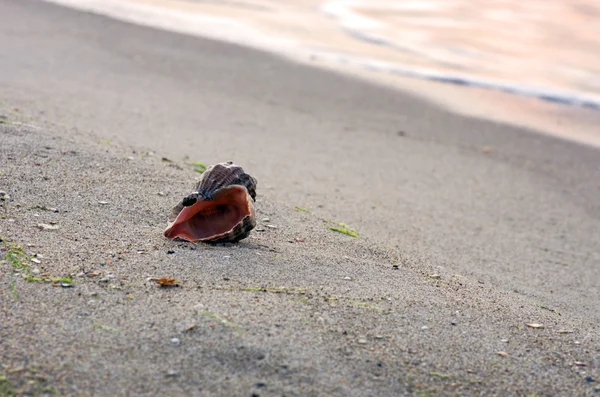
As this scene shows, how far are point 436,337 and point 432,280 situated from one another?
0.85 m

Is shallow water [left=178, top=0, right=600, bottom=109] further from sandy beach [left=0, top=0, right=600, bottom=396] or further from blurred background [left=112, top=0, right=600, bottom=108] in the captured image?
sandy beach [left=0, top=0, right=600, bottom=396]

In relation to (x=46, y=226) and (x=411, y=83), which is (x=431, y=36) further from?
(x=46, y=226)

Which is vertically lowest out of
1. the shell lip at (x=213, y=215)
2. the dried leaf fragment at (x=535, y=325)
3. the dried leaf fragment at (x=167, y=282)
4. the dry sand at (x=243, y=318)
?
the dried leaf fragment at (x=535, y=325)

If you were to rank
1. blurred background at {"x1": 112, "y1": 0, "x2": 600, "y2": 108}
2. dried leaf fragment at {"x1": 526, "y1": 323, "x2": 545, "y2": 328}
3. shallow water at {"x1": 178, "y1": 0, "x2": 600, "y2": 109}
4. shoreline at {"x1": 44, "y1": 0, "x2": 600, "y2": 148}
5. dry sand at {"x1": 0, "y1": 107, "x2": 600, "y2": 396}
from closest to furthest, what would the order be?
dry sand at {"x1": 0, "y1": 107, "x2": 600, "y2": 396} → dried leaf fragment at {"x1": 526, "y1": 323, "x2": 545, "y2": 328} → shoreline at {"x1": 44, "y1": 0, "x2": 600, "y2": 148} → blurred background at {"x1": 112, "y1": 0, "x2": 600, "y2": 108} → shallow water at {"x1": 178, "y1": 0, "x2": 600, "y2": 109}

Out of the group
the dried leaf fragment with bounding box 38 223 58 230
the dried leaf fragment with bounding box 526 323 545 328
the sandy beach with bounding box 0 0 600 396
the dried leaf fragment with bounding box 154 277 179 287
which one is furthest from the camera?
the dried leaf fragment with bounding box 38 223 58 230

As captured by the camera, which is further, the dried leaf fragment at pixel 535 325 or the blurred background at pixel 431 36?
the blurred background at pixel 431 36

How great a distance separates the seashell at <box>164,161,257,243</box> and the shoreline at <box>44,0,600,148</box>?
5.58 meters

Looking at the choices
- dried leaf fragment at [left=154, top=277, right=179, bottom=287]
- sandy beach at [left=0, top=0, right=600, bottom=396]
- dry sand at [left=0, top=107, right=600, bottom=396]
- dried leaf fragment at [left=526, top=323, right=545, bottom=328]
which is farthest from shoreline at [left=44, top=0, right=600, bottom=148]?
dried leaf fragment at [left=154, top=277, right=179, bottom=287]

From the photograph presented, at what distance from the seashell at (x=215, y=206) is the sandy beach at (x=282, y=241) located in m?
0.11

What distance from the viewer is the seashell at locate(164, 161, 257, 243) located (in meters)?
3.90

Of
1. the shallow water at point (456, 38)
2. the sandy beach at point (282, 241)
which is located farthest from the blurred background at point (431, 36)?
the sandy beach at point (282, 241)

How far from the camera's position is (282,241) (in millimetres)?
4250

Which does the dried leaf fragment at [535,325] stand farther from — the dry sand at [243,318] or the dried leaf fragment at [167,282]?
the dried leaf fragment at [167,282]

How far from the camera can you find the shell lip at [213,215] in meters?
3.91
